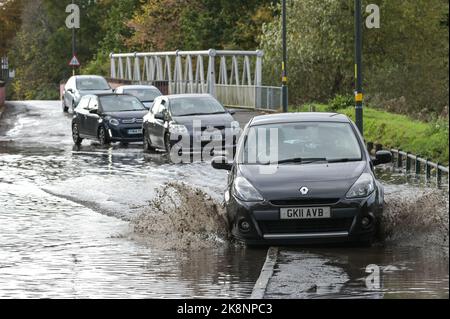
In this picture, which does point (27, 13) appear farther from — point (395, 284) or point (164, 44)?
point (395, 284)

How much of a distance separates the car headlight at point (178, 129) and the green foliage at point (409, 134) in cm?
413

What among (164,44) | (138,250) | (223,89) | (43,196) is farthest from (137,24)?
(138,250)

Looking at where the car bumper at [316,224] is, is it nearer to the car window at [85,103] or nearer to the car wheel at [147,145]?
the car wheel at [147,145]

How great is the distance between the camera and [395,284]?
10.4 m

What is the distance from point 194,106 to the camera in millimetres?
29250

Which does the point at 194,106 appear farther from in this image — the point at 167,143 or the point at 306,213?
the point at 306,213

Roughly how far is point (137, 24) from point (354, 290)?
70.4m

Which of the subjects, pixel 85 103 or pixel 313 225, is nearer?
pixel 313 225

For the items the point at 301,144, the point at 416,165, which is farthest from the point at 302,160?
the point at 416,165

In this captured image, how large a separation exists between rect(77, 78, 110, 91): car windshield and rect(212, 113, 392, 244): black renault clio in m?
37.6

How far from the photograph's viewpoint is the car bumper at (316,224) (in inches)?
489

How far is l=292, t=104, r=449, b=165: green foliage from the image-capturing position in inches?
923

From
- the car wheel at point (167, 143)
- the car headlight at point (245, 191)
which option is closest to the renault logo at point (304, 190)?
the car headlight at point (245, 191)

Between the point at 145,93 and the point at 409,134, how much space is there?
16.1 m
